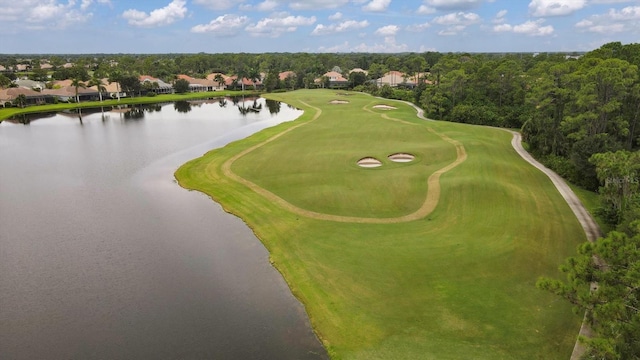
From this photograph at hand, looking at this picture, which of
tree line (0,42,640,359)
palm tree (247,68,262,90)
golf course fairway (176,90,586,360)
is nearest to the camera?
tree line (0,42,640,359)

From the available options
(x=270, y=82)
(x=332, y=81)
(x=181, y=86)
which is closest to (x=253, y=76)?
(x=270, y=82)

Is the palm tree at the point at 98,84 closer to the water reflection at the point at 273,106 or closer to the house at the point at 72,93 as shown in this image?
the house at the point at 72,93

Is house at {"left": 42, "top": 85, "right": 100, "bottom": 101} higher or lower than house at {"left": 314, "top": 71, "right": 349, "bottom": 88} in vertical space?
lower

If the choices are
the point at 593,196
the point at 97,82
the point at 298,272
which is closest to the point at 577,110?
the point at 593,196

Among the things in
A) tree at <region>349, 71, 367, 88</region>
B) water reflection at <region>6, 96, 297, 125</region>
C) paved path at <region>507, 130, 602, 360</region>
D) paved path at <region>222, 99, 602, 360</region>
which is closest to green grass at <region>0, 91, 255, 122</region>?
water reflection at <region>6, 96, 297, 125</region>

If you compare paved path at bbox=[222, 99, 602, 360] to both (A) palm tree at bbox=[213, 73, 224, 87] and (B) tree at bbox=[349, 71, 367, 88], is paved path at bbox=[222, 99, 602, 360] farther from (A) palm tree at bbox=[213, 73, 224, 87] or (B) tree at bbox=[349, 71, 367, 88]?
(A) palm tree at bbox=[213, 73, 224, 87]

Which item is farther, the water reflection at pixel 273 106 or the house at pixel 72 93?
the house at pixel 72 93

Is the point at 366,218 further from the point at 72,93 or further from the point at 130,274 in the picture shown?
the point at 72,93

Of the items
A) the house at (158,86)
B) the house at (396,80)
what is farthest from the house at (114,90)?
the house at (396,80)
